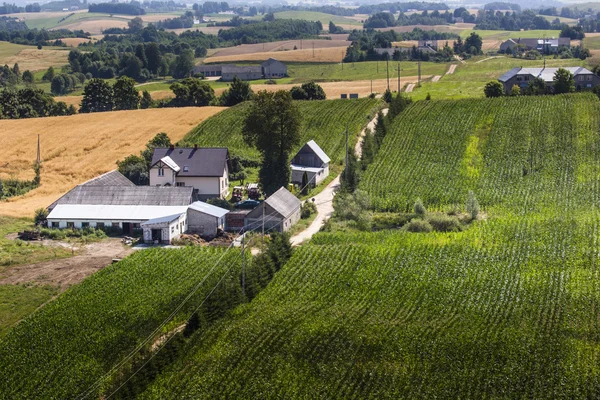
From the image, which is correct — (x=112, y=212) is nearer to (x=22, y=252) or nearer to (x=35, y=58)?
(x=22, y=252)

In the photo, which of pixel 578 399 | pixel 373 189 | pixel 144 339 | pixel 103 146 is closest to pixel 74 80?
pixel 103 146

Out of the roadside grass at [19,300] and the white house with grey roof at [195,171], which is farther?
the white house with grey roof at [195,171]

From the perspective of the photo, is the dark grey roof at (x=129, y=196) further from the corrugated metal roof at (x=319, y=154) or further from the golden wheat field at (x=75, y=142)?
the corrugated metal roof at (x=319, y=154)

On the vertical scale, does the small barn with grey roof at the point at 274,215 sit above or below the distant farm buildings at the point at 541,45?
below

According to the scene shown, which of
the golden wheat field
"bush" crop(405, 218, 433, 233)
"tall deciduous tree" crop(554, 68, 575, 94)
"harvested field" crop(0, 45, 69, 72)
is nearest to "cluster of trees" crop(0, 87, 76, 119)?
the golden wheat field

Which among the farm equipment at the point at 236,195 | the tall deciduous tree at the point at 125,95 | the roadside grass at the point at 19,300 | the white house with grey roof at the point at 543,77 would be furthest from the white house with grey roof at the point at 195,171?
the white house with grey roof at the point at 543,77

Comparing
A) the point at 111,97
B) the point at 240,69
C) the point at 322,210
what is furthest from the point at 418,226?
the point at 240,69

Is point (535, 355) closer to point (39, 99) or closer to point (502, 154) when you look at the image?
A: point (502, 154)

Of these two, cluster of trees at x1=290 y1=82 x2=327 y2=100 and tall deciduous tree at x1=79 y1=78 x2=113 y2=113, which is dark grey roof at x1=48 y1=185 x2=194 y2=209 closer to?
cluster of trees at x1=290 y1=82 x2=327 y2=100
